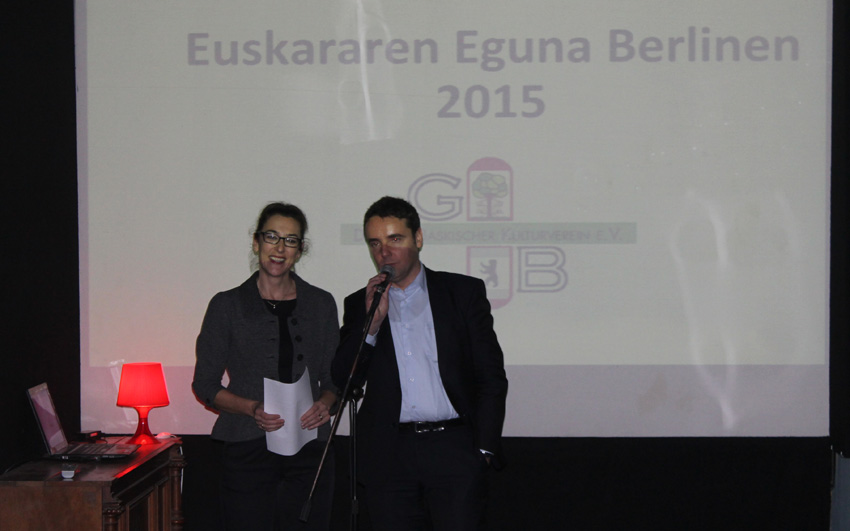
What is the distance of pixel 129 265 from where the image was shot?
3893 mm

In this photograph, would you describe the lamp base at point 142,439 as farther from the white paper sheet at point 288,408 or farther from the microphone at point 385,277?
the microphone at point 385,277

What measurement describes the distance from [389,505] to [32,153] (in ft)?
7.57

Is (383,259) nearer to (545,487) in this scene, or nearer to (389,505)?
(389,505)

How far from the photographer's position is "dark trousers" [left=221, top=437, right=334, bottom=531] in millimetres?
2727

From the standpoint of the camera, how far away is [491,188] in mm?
3824

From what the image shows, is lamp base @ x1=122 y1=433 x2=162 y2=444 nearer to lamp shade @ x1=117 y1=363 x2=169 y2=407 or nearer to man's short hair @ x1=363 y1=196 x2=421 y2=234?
lamp shade @ x1=117 y1=363 x2=169 y2=407

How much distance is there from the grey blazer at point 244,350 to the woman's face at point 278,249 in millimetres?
129

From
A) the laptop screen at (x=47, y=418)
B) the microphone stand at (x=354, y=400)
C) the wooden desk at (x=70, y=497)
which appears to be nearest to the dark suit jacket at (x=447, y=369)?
the microphone stand at (x=354, y=400)

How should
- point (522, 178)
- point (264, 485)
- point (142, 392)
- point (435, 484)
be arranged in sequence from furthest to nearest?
point (522, 178) < point (142, 392) < point (264, 485) < point (435, 484)

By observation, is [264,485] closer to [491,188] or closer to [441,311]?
[441,311]

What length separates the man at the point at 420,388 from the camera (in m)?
2.51

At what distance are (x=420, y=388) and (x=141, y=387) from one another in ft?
5.33

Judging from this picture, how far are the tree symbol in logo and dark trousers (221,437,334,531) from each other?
5.04 ft

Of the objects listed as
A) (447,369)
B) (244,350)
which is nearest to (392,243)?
(447,369)
